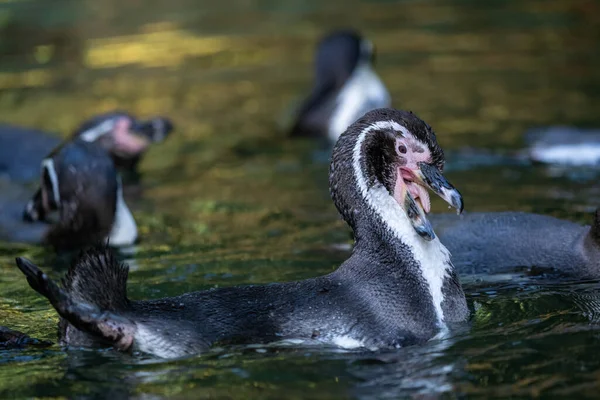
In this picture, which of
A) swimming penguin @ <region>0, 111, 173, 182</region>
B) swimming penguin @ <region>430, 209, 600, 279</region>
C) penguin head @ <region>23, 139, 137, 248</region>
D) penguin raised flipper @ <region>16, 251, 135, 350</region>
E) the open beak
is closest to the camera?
penguin raised flipper @ <region>16, 251, 135, 350</region>

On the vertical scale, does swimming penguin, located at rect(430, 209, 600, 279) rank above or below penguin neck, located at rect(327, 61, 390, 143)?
below

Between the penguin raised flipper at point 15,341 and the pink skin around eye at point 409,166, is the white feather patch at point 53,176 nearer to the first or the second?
the penguin raised flipper at point 15,341

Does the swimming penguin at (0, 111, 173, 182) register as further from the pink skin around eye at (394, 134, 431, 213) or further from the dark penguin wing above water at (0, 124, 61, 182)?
the pink skin around eye at (394, 134, 431, 213)

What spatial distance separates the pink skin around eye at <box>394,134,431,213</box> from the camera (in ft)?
23.5

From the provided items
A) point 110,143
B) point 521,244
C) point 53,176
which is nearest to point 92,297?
point 521,244

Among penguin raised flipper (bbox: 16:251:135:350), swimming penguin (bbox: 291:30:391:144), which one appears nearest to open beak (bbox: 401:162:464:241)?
penguin raised flipper (bbox: 16:251:135:350)

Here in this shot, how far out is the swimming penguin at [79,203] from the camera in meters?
10.2

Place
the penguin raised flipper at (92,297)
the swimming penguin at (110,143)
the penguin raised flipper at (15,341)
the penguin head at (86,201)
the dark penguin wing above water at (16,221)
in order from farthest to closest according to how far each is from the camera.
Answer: the swimming penguin at (110,143) < the dark penguin wing above water at (16,221) < the penguin head at (86,201) < the penguin raised flipper at (15,341) < the penguin raised flipper at (92,297)

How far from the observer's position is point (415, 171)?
7223 mm

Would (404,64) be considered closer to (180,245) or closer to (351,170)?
(180,245)

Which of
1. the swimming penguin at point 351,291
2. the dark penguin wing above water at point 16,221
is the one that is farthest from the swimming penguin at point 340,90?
the swimming penguin at point 351,291

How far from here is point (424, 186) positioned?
7.35 meters

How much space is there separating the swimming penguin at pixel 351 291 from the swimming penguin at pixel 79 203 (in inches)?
134

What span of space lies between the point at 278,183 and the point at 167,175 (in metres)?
1.49
